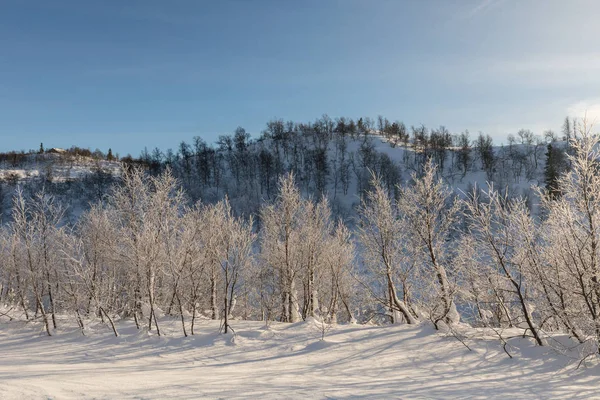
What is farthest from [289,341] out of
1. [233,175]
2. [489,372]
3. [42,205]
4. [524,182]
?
[524,182]

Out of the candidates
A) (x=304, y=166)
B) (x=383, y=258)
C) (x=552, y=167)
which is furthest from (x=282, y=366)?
(x=304, y=166)

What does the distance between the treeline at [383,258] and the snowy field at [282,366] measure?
40.0 inches

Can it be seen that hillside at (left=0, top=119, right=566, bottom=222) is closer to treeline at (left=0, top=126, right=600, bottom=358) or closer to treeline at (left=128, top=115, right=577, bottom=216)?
treeline at (left=128, top=115, right=577, bottom=216)

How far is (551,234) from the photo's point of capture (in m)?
11.9

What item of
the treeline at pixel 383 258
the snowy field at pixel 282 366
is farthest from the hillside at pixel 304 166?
the snowy field at pixel 282 366

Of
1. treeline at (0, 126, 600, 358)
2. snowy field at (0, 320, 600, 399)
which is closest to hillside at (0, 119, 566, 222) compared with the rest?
treeline at (0, 126, 600, 358)

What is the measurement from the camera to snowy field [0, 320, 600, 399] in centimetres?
862

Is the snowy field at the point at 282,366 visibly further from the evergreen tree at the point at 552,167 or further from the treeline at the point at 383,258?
the evergreen tree at the point at 552,167

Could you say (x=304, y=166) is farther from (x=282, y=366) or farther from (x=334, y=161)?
(x=282, y=366)

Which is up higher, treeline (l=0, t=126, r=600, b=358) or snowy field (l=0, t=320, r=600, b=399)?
treeline (l=0, t=126, r=600, b=358)

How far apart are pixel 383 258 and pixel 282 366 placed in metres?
7.59

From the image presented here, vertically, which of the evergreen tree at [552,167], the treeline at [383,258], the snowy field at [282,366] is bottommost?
the snowy field at [282,366]

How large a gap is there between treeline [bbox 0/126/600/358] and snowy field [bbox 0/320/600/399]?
3.33 ft

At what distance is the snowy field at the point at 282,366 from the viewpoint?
28.3 ft
